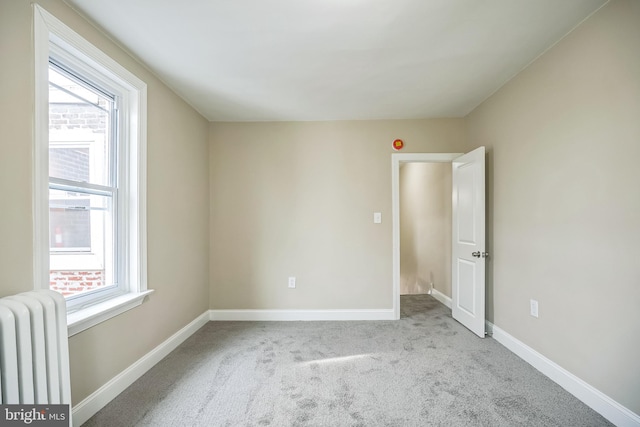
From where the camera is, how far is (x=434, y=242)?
13.9 feet

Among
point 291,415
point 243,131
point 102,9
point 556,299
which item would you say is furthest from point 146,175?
point 556,299

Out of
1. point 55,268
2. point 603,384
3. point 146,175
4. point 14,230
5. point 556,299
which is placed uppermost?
point 146,175

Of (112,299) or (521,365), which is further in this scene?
(521,365)

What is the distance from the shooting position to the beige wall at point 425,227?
3951 millimetres

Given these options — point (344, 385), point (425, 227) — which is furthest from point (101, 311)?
point (425, 227)

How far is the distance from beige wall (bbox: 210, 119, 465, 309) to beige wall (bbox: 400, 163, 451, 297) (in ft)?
2.84

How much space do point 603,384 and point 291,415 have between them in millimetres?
1903

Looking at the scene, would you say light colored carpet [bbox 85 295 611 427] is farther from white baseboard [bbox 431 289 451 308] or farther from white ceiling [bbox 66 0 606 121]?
white ceiling [bbox 66 0 606 121]

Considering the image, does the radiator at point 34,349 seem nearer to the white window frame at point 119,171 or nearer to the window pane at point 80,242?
the white window frame at point 119,171

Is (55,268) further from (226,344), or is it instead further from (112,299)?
(226,344)

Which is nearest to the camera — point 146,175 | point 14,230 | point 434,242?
point 14,230

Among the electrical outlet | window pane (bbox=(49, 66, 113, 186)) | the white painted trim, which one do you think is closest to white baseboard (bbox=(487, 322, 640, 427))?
the electrical outlet

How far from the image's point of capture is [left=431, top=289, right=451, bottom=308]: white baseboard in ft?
12.5

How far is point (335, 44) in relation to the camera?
6.39 feet
